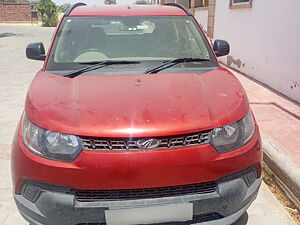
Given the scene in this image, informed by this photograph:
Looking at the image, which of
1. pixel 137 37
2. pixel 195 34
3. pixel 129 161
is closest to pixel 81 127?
pixel 129 161

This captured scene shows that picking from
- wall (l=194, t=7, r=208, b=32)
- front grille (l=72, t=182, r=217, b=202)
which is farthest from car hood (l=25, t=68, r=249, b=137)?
wall (l=194, t=7, r=208, b=32)

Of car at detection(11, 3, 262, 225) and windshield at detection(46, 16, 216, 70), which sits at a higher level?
windshield at detection(46, 16, 216, 70)

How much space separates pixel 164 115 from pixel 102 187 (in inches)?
22.3

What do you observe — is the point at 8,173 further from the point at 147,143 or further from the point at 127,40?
the point at 147,143

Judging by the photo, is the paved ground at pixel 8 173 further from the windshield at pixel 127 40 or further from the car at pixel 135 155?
the windshield at pixel 127 40

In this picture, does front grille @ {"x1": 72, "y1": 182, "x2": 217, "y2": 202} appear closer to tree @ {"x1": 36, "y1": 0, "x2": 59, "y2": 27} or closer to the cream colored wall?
the cream colored wall

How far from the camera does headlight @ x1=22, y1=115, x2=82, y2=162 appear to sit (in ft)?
5.57

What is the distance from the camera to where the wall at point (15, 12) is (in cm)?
3635

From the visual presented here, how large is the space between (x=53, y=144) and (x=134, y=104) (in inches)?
22.0

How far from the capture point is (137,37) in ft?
9.56

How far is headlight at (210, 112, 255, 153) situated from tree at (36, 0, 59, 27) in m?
32.8

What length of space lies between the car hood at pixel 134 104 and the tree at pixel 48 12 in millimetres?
31857

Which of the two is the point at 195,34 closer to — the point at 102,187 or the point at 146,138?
the point at 146,138

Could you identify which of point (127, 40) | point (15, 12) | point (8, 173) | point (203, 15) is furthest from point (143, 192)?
point (15, 12)
